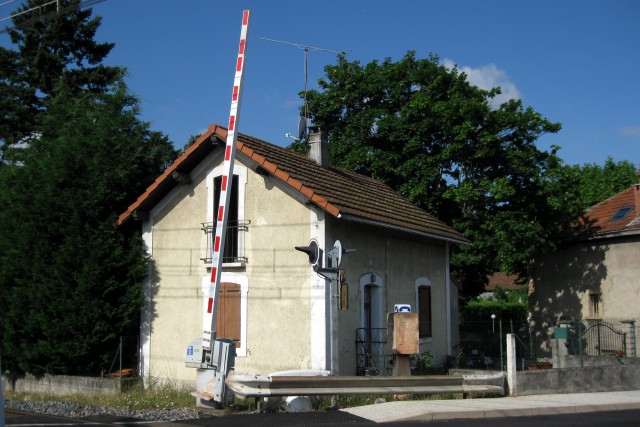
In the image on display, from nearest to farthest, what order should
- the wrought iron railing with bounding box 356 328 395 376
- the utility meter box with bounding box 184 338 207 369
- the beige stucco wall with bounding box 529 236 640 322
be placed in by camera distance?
the utility meter box with bounding box 184 338 207 369 → the wrought iron railing with bounding box 356 328 395 376 → the beige stucco wall with bounding box 529 236 640 322

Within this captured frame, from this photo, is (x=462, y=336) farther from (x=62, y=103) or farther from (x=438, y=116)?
(x=62, y=103)

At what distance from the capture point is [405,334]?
1434 centimetres

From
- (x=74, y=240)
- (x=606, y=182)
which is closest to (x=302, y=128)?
(x=74, y=240)

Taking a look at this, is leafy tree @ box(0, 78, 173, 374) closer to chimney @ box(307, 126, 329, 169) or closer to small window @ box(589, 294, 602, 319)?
chimney @ box(307, 126, 329, 169)

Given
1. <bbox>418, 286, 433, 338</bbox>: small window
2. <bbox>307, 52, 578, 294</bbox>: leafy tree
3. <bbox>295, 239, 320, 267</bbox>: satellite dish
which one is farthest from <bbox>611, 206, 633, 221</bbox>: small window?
<bbox>295, 239, 320, 267</bbox>: satellite dish

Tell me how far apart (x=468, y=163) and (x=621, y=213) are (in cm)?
738

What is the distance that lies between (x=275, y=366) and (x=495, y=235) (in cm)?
1188

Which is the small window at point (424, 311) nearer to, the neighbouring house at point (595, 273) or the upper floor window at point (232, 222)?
the upper floor window at point (232, 222)

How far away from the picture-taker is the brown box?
1434cm

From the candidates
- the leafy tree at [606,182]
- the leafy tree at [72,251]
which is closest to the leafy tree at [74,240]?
the leafy tree at [72,251]

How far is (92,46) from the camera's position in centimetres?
3684

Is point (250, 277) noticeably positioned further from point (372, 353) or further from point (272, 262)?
point (372, 353)

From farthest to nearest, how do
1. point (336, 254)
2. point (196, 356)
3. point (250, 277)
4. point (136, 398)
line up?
1. point (250, 277)
2. point (136, 398)
3. point (336, 254)
4. point (196, 356)

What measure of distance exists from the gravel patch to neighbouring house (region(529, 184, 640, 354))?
672 inches
